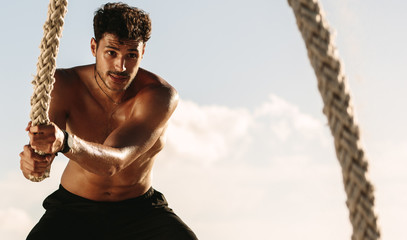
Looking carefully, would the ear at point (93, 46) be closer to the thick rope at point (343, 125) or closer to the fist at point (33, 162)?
the fist at point (33, 162)

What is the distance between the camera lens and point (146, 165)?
2.85m

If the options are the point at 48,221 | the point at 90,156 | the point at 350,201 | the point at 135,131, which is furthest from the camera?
the point at 48,221

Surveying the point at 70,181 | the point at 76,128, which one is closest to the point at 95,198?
the point at 70,181

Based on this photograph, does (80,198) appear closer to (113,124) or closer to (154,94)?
(113,124)

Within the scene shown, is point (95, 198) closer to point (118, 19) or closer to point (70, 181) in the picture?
point (70, 181)

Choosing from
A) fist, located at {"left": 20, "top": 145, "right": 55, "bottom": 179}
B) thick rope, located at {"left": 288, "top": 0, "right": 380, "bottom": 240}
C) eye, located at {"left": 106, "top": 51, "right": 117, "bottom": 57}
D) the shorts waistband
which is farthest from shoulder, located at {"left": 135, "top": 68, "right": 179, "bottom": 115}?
thick rope, located at {"left": 288, "top": 0, "right": 380, "bottom": 240}

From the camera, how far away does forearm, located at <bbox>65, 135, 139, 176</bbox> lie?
1.89 meters

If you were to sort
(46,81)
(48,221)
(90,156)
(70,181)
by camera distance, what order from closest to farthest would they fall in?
(46,81) < (90,156) < (48,221) < (70,181)

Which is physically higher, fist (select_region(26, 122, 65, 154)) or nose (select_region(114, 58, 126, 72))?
nose (select_region(114, 58, 126, 72))

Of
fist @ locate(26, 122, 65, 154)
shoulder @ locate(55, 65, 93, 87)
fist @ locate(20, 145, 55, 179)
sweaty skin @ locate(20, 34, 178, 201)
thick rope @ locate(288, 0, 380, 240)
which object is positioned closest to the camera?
thick rope @ locate(288, 0, 380, 240)

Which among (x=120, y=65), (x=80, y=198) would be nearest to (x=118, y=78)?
(x=120, y=65)

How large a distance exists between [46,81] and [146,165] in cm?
112

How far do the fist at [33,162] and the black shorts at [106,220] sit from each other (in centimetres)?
69

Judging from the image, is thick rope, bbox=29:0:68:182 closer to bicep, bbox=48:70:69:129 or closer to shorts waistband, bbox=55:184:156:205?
bicep, bbox=48:70:69:129
